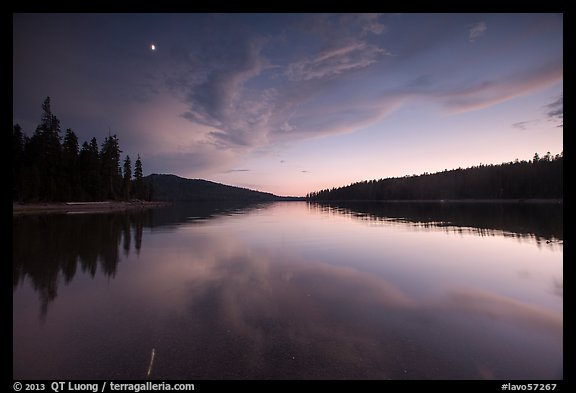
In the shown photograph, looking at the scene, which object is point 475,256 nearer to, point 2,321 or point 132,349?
point 132,349

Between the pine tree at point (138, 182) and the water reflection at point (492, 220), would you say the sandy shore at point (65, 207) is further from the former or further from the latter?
the water reflection at point (492, 220)

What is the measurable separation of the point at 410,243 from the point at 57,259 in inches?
880

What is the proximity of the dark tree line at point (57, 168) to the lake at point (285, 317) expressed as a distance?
62.0 m

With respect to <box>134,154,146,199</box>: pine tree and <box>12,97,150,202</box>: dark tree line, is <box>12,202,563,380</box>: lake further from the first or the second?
<box>134,154,146,199</box>: pine tree

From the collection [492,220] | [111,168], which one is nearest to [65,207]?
[111,168]

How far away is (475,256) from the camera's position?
50.6 feet

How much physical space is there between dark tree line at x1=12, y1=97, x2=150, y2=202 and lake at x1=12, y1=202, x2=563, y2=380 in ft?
203

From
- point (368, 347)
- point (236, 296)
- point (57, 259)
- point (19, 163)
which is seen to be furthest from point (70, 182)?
point (368, 347)

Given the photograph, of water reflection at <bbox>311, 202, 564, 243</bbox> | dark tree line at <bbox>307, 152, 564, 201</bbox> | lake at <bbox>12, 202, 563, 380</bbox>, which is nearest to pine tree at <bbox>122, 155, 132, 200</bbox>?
water reflection at <bbox>311, 202, 564, 243</bbox>

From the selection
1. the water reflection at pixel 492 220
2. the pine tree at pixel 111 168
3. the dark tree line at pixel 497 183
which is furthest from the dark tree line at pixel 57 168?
the dark tree line at pixel 497 183

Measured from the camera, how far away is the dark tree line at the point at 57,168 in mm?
58781

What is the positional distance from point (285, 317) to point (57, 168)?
296ft

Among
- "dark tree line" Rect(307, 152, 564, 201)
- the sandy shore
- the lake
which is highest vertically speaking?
"dark tree line" Rect(307, 152, 564, 201)

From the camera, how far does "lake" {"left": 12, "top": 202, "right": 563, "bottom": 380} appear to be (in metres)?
5.02
